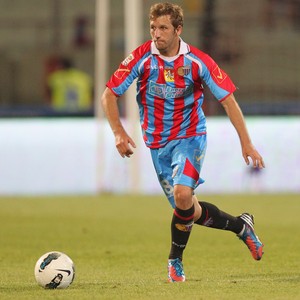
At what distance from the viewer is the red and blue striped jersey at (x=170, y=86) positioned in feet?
25.2

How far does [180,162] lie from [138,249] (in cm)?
312

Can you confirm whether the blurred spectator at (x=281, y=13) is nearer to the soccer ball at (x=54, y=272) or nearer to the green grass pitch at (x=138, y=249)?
the green grass pitch at (x=138, y=249)

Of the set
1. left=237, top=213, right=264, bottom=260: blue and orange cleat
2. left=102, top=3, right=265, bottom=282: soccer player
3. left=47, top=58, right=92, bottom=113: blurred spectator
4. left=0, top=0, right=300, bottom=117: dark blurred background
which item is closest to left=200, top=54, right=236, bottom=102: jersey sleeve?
left=102, top=3, right=265, bottom=282: soccer player

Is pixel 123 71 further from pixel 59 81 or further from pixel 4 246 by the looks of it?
pixel 59 81

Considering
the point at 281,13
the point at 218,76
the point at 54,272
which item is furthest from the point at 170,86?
the point at 281,13

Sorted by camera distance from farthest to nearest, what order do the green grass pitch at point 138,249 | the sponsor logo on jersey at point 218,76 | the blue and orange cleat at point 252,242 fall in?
the blue and orange cleat at point 252,242, the sponsor logo on jersey at point 218,76, the green grass pitch at point 138,249

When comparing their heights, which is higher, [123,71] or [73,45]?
[123,71]

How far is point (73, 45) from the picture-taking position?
24.6 metres

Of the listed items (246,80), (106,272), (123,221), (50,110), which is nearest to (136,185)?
(50,110)

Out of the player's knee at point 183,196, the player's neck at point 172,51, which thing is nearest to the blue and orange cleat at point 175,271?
the player's knee at point 183,196

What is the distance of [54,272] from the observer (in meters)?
7.12

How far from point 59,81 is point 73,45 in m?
1.22

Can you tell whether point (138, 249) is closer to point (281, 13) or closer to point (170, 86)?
point (170, 86)

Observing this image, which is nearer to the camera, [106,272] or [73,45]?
[106,272]
